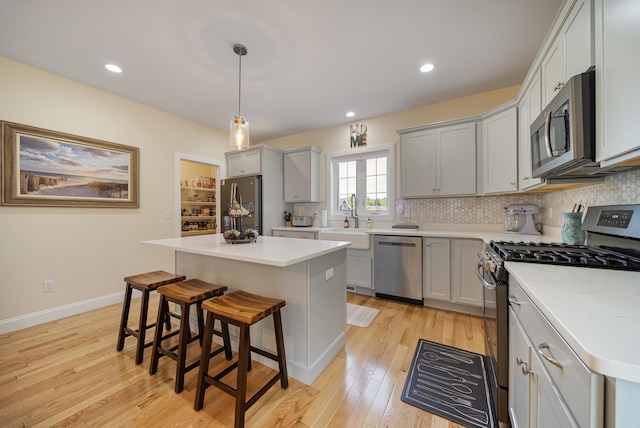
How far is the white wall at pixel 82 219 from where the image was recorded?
2473mm

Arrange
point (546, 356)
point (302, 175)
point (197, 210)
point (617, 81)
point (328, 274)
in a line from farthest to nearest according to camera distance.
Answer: point (197, 210) → point (302, 175) → point (328, 274) → point (617, 81) → point (546, 356)

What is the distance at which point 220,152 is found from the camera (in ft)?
15.0

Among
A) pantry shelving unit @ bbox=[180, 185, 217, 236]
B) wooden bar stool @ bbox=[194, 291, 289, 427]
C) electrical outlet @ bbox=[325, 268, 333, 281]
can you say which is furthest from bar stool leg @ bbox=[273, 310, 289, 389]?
pantry shelving unit @ bbox=[180, 185, 217, 236]

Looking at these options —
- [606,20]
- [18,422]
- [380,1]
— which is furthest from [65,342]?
[606,20]

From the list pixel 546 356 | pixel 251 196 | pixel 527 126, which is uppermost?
pixel 527 126

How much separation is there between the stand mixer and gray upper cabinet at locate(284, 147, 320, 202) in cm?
278

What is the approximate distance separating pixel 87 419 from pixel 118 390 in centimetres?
22

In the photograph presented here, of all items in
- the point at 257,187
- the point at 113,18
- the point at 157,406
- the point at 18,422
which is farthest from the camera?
the point at 257,187

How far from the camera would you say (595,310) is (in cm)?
66

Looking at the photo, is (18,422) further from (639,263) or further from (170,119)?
(170,119)

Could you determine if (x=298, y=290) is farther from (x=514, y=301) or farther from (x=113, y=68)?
(x=113, y=68)

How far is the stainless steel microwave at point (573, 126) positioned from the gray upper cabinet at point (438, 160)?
5.07 feet

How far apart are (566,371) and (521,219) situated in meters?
2.69

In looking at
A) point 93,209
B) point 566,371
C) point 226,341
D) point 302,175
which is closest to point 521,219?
point 566,371
